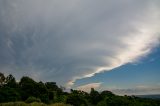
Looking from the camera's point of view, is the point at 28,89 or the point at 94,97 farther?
the point at 94,97

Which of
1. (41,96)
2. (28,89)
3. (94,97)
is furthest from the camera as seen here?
(94,97)

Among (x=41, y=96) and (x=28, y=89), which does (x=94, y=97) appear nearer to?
(x=41, y=96)

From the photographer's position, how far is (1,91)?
119 metres

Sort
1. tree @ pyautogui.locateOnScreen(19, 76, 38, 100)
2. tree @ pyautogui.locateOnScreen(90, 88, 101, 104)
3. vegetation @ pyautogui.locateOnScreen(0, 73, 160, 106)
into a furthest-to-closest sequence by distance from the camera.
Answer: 1. tree @ pyautogui.locateOnScreen(90, 88, 101, 104)
2. tree @ pyautogui.locateOnScreen(19, 76, 38, 100)
3. vegetation @ pyautogui.locateOnScreen(0, 73, 160, 106)

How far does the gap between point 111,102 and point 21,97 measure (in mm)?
39681

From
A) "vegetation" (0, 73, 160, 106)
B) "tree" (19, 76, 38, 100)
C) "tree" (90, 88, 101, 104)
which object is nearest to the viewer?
"vegetation" (0, 73, 160, 106)

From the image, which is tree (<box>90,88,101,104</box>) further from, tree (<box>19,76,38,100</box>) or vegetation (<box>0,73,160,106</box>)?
tree (<box>19,76,38,100</box>)

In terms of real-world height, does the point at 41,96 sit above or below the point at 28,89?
below

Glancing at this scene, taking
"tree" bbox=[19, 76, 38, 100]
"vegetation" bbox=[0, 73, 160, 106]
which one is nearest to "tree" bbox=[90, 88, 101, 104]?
"vegetation" bbox=[0, 73, 160, 106]

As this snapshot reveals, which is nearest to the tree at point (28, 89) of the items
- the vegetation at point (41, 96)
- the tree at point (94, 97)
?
the vegetation at point (41, 96)

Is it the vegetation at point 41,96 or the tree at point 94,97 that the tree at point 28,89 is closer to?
the vegetation at point 41,96

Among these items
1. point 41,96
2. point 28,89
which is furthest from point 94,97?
point 28,89

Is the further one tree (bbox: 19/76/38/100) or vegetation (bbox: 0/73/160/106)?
tree (bbox: 19/76/38/100)

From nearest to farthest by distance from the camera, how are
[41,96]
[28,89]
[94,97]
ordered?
[41,96] → [28,89] → [94,97]
